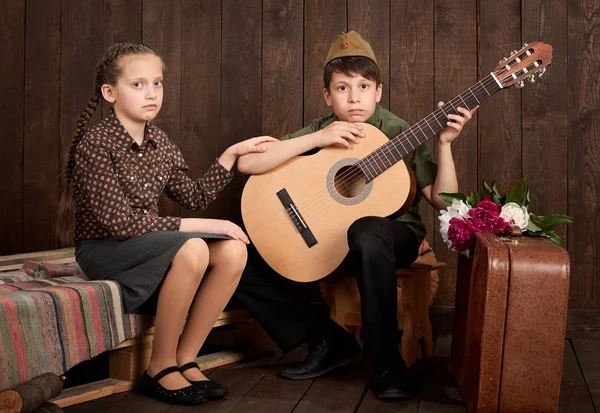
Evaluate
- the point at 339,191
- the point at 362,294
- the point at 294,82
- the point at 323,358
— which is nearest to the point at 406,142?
the point at 339,191

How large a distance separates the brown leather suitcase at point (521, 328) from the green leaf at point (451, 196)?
0.46m

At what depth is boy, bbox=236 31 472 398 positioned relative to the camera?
7.85 ft

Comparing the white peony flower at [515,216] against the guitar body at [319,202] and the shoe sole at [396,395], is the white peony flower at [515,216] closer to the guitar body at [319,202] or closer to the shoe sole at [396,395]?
the guitar body at [319,202]

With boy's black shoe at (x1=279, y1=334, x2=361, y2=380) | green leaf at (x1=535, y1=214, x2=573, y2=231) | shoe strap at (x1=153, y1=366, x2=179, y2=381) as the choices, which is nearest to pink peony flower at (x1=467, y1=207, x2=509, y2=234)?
green leaf at (x1=535, y1=214, x2=573, y2=231)

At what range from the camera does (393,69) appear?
3373mm

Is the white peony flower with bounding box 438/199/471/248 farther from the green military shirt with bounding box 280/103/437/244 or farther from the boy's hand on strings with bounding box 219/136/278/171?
the boy's hand on strings with bounding box 219/136/278/171

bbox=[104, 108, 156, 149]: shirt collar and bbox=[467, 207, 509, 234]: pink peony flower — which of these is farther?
bbox=[104, 108, 156, 149]: shirt collar

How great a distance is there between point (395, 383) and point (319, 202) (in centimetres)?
68

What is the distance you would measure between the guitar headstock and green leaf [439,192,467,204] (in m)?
0.42

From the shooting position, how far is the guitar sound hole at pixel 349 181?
2.65 metres

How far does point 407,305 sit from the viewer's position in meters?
2.71

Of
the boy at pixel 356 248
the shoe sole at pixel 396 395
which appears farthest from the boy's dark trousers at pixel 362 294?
the shoe sole at pixel 396 395

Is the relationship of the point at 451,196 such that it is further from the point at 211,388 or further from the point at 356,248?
the point at 211,388

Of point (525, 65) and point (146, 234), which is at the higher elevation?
point (525, 65)
